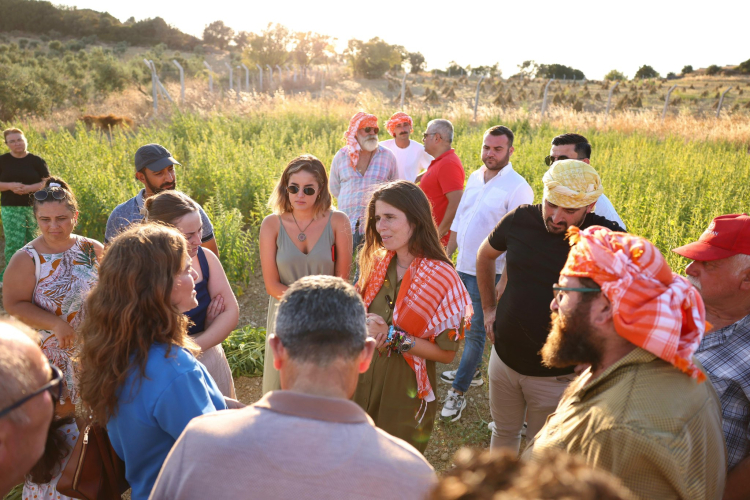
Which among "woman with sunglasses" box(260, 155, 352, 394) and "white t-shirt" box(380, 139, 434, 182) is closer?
"woman with sunglasses" box(260, 155, 352, 394)

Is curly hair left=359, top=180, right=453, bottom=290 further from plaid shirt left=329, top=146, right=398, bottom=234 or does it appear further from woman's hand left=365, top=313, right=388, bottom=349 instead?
plaid shirt left=329, top=146, right=398, bottom=234

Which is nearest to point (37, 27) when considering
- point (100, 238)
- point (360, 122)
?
point (100, 238)

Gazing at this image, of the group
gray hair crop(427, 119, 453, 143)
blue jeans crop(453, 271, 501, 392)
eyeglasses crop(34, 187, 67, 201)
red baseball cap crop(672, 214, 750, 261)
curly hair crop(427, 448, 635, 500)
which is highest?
gray hair crop(427, 119, 453, 143)

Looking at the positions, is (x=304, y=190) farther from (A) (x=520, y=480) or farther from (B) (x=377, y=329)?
(A) (x=520, y=480)

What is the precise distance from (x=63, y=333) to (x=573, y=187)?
119 inches

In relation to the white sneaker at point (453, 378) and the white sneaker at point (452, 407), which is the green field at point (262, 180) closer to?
the white sneaker at point (453, 378)

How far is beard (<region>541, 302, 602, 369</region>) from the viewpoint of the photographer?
158cm

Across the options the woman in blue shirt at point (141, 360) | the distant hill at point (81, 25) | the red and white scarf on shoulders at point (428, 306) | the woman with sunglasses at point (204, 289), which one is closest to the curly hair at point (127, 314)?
the woman in blue shirt at point (141, 360)

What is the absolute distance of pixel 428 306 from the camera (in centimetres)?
242

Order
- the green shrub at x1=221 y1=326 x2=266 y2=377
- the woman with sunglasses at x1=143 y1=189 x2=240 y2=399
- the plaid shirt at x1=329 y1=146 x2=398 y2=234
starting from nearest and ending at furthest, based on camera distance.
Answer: the woman with sunglasses at x1=143 y1=189 x2=240 y2=399 → the green shrub at x1=221 y1=326 x2=266 y2=377 → the plaid shirt at x1=329 y1=146 x2=398 y2=234

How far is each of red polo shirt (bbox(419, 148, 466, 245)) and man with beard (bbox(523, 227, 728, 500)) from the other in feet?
10.2

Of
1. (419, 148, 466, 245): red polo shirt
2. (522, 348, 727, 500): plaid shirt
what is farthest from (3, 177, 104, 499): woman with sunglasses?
(419, 148, 466, 245): red polo shirt

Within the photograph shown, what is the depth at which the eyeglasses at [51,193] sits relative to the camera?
295cm

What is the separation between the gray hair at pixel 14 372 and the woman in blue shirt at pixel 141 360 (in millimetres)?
407
